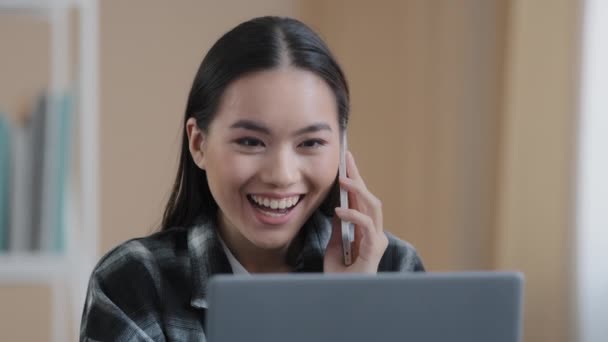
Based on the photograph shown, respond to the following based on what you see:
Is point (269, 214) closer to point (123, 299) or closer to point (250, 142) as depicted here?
point (250, 142)

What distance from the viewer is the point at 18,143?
1.95 meters

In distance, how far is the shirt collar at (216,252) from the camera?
1.42 m

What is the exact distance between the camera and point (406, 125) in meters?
3.07

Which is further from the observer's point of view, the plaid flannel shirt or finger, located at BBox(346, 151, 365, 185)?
finger, located at BBox(346, 151, 365, 185)

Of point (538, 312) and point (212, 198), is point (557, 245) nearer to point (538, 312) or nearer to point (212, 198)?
point (538, 312)

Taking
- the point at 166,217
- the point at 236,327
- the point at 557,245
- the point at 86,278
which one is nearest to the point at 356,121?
the point at 557,245

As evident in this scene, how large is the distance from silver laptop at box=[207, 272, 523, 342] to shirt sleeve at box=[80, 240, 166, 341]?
1.73ft

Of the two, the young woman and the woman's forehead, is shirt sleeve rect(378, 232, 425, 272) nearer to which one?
the young woman

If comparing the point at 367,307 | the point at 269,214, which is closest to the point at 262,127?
the point at 269,214

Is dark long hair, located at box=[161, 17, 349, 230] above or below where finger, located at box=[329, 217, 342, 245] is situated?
above

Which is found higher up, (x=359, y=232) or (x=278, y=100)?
(x=278, y=100)

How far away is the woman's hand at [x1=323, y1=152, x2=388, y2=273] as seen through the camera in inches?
56.5

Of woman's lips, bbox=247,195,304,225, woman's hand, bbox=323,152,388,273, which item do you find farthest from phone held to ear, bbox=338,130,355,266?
woman's lips, bbox=247,195,304,225

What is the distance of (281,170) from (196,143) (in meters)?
0.19
